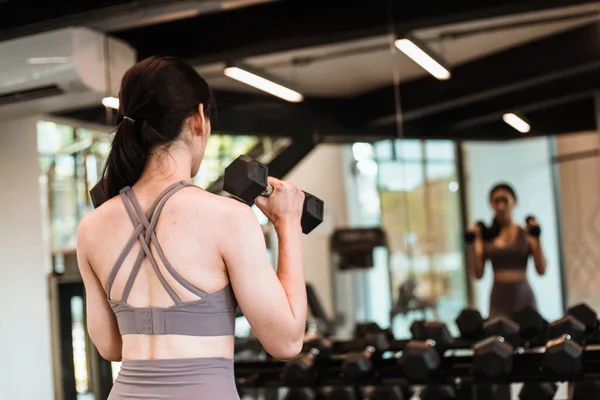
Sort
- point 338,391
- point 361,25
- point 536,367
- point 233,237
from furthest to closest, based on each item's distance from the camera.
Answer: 1. point 361,25
2. point 338,391
3. point 536,367
4. point 233,237

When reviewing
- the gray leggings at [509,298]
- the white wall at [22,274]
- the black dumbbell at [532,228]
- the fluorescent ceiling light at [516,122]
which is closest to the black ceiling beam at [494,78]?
the fluorescent ceiling light at [516,122]

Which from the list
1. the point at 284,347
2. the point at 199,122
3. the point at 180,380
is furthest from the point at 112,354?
the point at 199,122

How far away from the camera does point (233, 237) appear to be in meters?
1.37

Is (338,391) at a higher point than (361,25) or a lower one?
lower

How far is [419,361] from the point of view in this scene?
9.64 ft

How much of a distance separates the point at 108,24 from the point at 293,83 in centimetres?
97

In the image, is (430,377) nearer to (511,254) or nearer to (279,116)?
(511,254)

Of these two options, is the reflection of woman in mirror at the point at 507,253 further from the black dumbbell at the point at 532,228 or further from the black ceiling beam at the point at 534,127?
the black ceiling beam at the point at 534,127

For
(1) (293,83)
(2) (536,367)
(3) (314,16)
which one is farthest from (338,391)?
(3) (314,16)

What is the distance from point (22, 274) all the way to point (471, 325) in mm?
1823

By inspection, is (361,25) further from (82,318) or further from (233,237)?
(233,237)

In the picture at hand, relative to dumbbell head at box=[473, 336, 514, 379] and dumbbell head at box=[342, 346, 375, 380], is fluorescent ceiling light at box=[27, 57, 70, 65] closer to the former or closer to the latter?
dumbbell head at box=[342, 346, 375, 380]

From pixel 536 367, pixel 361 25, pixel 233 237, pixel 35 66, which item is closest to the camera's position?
pixel 233 237

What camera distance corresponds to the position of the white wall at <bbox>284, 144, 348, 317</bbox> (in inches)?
149
